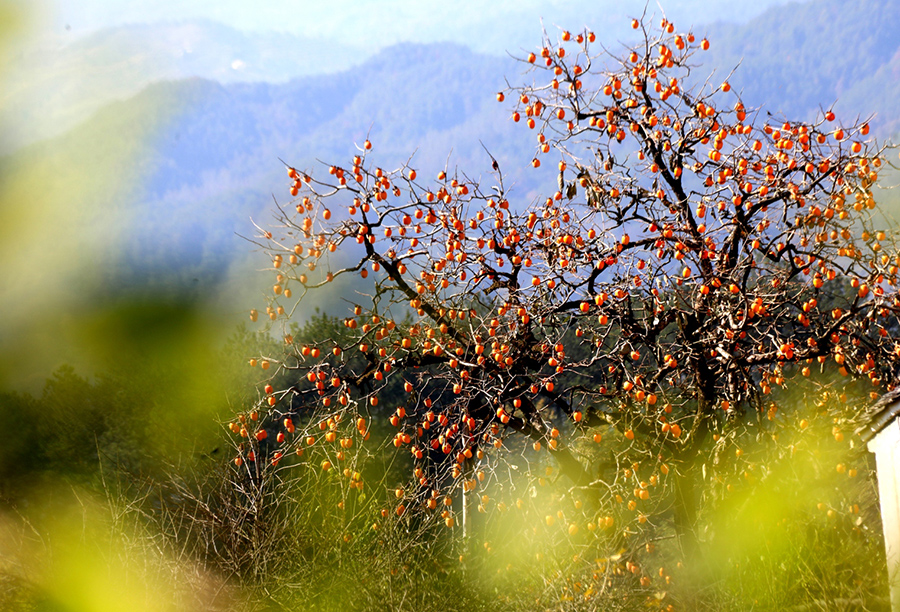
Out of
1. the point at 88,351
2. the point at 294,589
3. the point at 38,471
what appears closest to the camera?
the point at 294,589

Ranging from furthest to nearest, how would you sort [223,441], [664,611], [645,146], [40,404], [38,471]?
[40,404] < [38,471] < [223,441] < [645,146] < [664,611]

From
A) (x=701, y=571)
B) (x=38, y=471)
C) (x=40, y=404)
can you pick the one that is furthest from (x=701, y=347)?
(x=40, y=404)

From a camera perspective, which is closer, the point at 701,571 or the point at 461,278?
the point at 461,278

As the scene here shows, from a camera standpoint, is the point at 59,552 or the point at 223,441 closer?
the point at 59,552

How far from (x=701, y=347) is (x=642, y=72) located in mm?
3203

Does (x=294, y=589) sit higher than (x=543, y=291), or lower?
lower

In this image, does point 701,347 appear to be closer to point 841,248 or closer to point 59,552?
point 841,248

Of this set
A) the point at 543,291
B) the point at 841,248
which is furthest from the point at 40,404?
the point at 841,248

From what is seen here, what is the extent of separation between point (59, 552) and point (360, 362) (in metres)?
10.9

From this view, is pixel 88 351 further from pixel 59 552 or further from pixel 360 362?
pixel 59 552

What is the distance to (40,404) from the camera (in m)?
17.7

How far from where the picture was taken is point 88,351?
1920 cm

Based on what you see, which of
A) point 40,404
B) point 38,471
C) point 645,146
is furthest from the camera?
point 40,404

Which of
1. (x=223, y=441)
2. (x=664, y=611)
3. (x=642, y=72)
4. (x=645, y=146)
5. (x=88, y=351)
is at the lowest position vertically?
(x=664, y=611)
